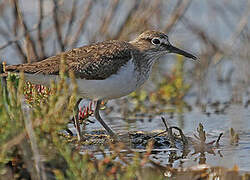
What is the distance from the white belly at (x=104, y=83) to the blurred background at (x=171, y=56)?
112cm

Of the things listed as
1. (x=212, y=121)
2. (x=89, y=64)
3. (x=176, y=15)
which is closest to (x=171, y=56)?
(x=176, y=15)

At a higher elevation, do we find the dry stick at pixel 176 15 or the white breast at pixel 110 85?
the dry stick at pixel 176 15

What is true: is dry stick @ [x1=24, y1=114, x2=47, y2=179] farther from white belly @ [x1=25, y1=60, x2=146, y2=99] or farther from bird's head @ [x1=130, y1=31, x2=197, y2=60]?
bird's head @ [x1=130, y1=31, x2=197, y2=60]

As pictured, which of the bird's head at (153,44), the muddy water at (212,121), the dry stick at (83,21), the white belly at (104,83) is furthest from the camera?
the dry stick at (83,21)

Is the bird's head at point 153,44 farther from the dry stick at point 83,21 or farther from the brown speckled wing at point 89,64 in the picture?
the dry stick at point 83,21

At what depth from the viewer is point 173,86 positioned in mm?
8641

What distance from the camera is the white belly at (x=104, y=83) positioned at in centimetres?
584

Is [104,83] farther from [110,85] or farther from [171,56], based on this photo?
[171,56]

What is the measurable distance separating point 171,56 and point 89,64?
584 centimetres

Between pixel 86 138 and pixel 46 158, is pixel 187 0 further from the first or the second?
pixel 46 158

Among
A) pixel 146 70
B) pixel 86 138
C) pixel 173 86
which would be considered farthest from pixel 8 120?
pixel 173 86

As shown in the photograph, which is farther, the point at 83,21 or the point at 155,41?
the point at 83,21

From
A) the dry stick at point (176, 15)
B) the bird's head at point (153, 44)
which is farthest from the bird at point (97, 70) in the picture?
the dry stick at point (176, 15)

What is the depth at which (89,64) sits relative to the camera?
5.92 m
